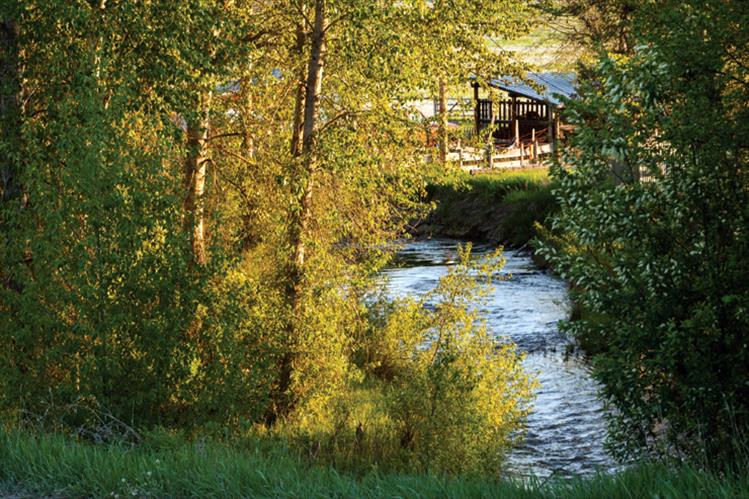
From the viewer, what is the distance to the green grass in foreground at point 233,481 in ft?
21.9

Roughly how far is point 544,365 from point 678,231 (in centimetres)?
930

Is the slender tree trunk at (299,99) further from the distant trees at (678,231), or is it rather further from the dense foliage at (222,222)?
the distant trees at (678,231)

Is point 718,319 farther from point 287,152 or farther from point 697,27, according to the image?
point 287,152

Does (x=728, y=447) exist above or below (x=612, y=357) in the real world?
below

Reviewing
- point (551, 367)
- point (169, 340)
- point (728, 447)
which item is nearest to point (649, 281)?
point (728, 447)

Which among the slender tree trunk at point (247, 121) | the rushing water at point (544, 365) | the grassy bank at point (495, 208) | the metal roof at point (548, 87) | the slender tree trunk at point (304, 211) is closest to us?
the slender tree trunk at point (304, 211)

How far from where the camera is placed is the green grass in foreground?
6.66 metres

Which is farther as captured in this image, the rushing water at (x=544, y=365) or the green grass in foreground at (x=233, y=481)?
the rushing water at (x=544, y=365)

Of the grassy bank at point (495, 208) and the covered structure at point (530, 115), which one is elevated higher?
the covered structure at point (530, 115)

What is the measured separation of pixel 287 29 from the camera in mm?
15727

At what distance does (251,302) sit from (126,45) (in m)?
3.43

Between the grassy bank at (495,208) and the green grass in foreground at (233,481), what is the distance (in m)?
26.4

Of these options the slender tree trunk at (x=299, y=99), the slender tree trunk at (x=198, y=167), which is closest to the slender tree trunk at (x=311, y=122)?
the slender tree trunk at (x=299, y=99)

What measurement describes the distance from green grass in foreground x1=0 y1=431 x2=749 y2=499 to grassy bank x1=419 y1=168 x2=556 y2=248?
2643cm
